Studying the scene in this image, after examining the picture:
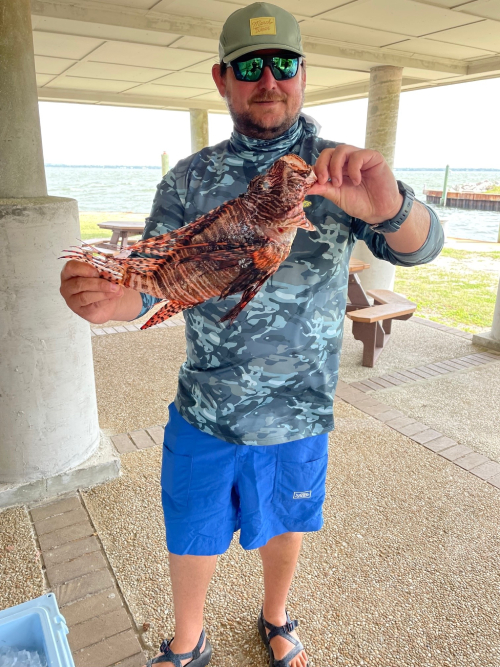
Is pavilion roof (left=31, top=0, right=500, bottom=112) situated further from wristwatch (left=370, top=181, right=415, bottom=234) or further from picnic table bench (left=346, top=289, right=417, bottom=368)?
wristwatch (left=370, top=181, right=415, bottom=234)

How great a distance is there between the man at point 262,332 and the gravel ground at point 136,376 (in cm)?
322

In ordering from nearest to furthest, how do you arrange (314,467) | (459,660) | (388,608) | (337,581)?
1. (314,467)
2. (459,660)
3. (388,608)
4. (337,581)

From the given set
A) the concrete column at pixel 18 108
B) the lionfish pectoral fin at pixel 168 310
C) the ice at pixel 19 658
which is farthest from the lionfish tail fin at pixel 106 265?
the concrete column at pixel 18 108

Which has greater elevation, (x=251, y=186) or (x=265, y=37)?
(x=265, y=37)

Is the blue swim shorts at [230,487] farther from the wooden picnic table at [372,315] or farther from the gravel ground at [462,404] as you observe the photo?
the wooden picnic table at [372,315]

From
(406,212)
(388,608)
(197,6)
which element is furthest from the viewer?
(197,6)

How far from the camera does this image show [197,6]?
666cm

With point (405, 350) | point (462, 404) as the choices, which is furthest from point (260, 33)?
point (405, 350)

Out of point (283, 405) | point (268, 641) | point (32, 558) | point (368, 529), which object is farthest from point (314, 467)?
point (32, 558)

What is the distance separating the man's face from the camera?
186 centimetres

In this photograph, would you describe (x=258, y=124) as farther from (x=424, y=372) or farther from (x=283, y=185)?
(x=424, y=372)

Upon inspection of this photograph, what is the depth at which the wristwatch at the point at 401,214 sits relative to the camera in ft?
6.26

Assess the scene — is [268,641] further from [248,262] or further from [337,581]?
[248,262]

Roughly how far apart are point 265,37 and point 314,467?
1.86 metres
